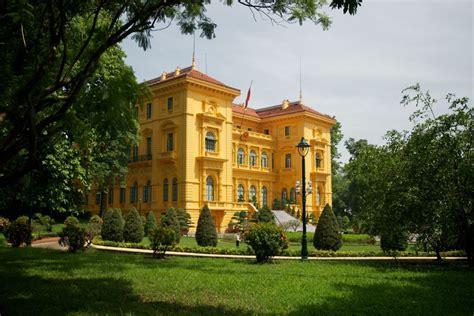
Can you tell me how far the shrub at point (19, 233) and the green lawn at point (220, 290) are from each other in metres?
7.08

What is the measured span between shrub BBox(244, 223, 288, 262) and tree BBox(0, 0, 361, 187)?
760cm

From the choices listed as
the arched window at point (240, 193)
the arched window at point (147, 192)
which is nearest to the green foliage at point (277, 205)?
the arched window at point (240, 193)

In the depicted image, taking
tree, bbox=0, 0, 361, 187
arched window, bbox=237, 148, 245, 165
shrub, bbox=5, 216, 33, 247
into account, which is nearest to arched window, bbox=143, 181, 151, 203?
arched window, bbox=237, 148, 245, 165

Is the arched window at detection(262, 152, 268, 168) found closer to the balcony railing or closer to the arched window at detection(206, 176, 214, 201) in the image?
the arched window at detection(206, 176, 214, 201)

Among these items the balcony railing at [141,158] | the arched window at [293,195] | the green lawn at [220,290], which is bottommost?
the green lawn at [220,290]

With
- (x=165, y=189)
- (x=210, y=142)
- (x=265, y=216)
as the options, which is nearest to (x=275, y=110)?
(x=210, y=142)

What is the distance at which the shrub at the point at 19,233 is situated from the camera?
1969cm

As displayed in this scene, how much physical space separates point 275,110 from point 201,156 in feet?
55.9

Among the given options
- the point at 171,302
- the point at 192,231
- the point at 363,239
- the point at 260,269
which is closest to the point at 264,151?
the point at 192,231

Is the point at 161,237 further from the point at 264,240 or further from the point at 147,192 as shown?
the point at 147,192

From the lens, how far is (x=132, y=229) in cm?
2388

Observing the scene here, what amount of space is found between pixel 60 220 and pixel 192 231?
1211 centimetres

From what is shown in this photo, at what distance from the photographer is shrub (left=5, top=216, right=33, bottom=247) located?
64.6 feet

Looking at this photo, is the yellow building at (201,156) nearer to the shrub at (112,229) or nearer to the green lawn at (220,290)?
the shrub at (112,229)
